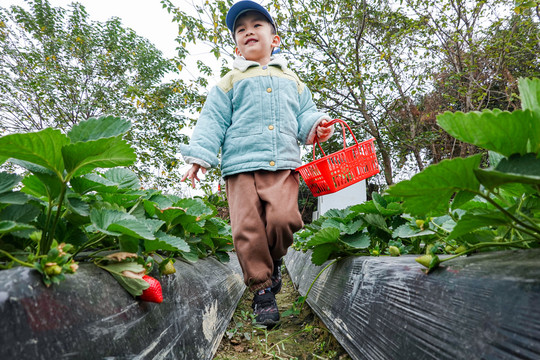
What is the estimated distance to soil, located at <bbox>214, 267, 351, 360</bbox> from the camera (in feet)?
4.07

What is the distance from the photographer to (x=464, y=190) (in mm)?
535

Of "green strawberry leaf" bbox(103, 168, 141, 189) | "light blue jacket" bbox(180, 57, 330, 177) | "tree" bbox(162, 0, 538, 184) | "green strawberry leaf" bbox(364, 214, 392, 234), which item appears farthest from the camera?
"tree" bbox(162, 0, 538, 184)

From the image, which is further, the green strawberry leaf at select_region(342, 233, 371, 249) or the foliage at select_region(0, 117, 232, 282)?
the green strawberry leaf at select_region(342, 233, 371, 249)

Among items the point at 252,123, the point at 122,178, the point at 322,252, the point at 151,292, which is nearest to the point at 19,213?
the point at 151,292

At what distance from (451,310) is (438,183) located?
246 mm

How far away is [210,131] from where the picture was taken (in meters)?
1.80

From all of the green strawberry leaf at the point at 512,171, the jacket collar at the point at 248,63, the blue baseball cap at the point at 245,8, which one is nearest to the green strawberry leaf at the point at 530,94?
the green strawberry leaf at the point at 512,171

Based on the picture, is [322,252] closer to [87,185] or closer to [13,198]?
[87,185]

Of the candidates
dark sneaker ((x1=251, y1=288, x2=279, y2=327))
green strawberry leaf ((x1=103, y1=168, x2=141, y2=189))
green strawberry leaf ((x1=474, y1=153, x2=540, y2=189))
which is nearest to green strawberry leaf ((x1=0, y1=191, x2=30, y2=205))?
green strawberry leaf ((x1=103, y1=168, x2=141, y2=189))

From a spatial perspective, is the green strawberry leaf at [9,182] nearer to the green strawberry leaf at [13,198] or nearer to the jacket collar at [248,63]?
the green strawberry leaf at [13,198]

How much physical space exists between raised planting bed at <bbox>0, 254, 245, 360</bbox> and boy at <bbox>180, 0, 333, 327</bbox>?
678 mm

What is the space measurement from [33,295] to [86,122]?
321 millimetres

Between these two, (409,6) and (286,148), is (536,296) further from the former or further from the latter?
(409,6)

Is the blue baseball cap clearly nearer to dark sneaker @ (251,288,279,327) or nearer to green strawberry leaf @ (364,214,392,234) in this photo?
green strawberry leaf @ (364,214,392,234)
